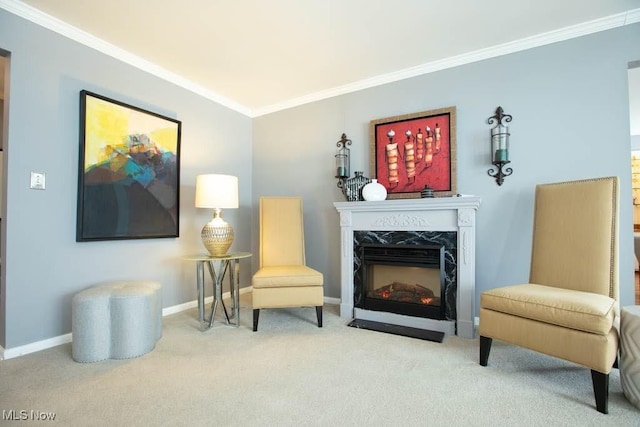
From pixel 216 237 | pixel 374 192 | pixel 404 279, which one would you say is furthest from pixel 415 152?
pixel 216 237

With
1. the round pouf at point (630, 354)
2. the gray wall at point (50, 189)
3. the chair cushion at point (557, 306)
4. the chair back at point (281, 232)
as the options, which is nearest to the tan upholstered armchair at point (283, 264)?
the chair back at point (281, 232)

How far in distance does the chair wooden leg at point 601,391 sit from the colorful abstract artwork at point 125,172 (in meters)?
3.22

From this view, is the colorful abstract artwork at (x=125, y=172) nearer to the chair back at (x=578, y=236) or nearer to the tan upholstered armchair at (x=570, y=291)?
the tan upholstered armchair at (x=570, y=291)

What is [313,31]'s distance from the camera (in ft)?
7.69

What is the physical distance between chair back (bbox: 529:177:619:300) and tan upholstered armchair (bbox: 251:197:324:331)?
5.50 ft

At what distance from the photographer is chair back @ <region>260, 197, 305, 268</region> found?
3082 mm

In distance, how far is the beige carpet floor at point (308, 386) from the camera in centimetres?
139

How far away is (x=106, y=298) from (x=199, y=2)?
2067 mm

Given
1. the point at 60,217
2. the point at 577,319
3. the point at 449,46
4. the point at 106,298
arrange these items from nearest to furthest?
the point at 577,319
the point at 106,298
the point at 60,217
the point at 449,46

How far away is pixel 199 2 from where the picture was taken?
2020 millimetres

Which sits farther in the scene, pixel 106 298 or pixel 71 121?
pixel 71 121

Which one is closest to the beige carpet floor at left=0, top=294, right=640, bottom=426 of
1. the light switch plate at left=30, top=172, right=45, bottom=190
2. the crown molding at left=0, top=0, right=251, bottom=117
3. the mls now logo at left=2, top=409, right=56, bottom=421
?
the mls now logo at left=2, top=409, right=56, bottom=421

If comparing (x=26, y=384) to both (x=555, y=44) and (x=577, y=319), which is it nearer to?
(x=577, y=319)

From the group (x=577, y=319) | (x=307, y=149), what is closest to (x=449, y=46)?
(x=307, y=149)
